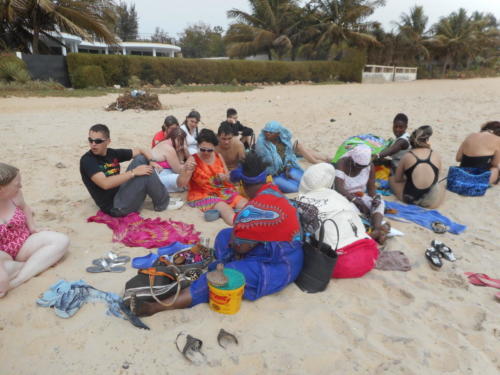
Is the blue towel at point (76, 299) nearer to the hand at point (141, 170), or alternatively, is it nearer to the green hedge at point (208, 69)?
the hand at point (141, 170)

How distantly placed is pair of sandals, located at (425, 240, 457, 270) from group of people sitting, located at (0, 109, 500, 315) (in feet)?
1.47

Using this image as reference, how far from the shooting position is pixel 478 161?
4.80 meters

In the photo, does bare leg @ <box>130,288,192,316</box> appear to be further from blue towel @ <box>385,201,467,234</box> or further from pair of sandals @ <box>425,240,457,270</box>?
blue towel @ <box>385,201,467,234</box>

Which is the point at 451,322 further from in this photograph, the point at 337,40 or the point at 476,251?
the point at 337,40

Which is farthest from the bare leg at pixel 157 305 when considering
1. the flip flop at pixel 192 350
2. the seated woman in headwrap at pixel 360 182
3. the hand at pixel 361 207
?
the hand at pixel 361 207

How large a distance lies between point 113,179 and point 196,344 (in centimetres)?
203

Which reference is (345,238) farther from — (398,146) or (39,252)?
(398,146)

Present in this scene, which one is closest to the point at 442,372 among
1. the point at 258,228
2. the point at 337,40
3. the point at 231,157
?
the point at 258,228

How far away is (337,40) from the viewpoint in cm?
2700

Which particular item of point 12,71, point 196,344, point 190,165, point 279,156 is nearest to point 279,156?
point 279,156

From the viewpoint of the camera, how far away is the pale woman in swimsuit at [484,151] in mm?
4730

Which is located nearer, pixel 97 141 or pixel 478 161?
pixel 97 141

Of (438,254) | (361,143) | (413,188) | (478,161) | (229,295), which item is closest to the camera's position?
(229,295)

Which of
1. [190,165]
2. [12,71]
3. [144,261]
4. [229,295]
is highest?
[12,71]
